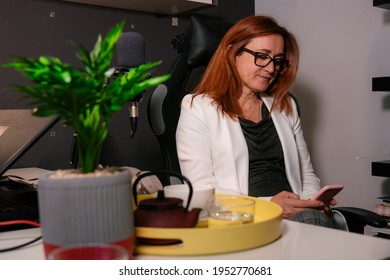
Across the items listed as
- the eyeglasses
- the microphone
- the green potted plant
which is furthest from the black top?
the green potted plant

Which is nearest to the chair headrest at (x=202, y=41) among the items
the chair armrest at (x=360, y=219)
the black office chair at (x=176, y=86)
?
the black office chair at (x=176, y=86)

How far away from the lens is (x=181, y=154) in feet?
5.14

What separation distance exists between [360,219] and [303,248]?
0.62 m

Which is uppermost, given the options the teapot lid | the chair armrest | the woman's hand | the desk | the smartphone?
the teapot lid

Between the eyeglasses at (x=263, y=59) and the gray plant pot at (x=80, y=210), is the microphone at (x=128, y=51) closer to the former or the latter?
the eyeglasses at (x=263, y=59)

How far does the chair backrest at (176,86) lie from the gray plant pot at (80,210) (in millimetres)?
990

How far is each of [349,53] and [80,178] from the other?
2.02 metres

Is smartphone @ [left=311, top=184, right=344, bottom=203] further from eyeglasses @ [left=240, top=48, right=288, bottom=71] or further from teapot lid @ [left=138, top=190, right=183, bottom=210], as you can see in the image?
teapot lid @ [left=138, top=190, right=183, bottom=210]

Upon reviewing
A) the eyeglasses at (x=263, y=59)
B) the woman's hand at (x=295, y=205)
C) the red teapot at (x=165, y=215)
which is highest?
the eyeglasses at (x=263, y=59)

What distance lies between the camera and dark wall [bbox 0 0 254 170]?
74.7 inches

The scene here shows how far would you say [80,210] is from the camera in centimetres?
60

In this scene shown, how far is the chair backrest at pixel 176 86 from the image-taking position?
1.61 meters
